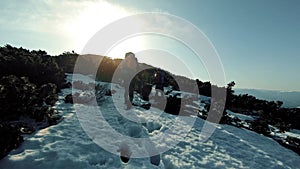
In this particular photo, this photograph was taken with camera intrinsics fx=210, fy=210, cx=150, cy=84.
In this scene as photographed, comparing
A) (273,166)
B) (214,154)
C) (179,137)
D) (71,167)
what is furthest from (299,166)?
(71,167)

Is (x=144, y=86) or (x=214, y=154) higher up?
(x=144, y=86)

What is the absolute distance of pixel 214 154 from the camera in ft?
28.4

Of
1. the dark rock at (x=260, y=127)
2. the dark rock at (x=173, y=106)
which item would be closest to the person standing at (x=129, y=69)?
the dark rock at (x=173, y=106)

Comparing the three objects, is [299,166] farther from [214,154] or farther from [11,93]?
[11,93]

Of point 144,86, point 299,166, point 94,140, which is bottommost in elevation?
point 299,166

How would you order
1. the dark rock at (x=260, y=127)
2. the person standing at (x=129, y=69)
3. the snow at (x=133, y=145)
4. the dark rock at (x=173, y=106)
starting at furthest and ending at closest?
the dark rock at (x=173, y=106) → the person standing at (x=129, y=69) → the dark rock at (x=260, y=127) → the snow at (x=133, y=145)

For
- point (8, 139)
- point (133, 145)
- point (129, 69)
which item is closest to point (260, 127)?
point (129, 69)

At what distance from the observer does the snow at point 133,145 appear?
19.0 feet

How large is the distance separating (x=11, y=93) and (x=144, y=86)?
10.3 m

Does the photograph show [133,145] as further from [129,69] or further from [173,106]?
[173,106]

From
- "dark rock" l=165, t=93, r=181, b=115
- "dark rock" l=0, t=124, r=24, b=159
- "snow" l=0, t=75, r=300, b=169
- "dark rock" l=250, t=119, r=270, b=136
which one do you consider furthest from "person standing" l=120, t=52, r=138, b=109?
"dark rock" l=250, t=119, r=270, b=136

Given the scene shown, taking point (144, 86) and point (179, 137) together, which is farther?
point (144, 86)

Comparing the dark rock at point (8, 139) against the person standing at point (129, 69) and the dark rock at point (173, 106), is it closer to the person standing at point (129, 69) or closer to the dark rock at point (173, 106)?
the person standing at point (129, 69)

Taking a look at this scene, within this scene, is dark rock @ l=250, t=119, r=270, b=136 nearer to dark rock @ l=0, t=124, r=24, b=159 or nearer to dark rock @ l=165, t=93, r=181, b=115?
dark rock @ l=165, t=93, r=181, b=115
